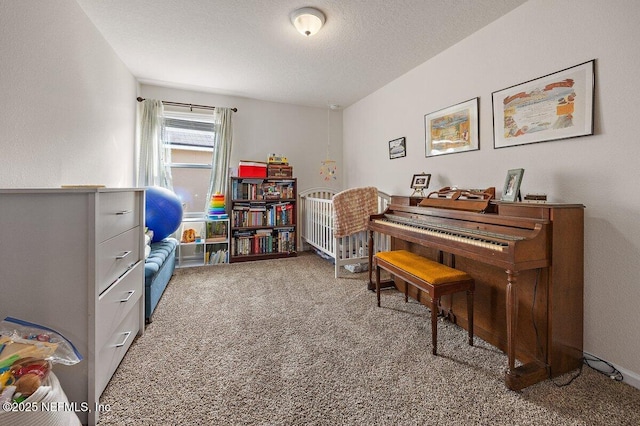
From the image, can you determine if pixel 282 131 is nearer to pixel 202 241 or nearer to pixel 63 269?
pixel 202 241

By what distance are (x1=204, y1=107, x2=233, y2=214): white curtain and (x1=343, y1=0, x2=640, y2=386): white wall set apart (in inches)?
113

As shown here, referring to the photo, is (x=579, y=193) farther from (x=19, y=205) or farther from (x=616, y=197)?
(x=19, y=205)

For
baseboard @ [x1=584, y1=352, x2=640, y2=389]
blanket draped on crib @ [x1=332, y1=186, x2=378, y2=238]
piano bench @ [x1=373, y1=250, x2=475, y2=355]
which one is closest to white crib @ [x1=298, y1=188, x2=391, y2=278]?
blanket draped on crib @ [x1=332, y1=186, x2=378, y2=238]

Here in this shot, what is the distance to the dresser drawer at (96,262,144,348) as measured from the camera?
1.18 metres

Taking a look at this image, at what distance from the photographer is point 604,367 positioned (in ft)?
4.89

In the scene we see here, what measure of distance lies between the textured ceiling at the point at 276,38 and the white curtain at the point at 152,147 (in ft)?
1.17

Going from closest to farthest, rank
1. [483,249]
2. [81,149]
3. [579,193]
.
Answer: [483,249]
[579,193]
[81,149]

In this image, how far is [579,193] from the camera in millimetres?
1603

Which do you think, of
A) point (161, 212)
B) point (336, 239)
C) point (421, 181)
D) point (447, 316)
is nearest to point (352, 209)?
point (336, 239)

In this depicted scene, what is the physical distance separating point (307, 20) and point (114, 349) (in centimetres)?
247

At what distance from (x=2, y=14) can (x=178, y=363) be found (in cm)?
202

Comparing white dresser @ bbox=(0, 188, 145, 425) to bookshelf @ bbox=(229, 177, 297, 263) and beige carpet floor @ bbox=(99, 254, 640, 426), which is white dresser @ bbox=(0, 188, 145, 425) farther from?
bookshelf @ bbox=(229, 177, 297, 263)

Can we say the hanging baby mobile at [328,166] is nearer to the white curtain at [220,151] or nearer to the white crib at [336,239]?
the white crib at [336,239]

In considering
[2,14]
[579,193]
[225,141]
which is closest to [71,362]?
[2,14]
